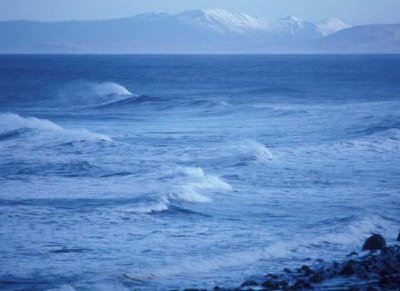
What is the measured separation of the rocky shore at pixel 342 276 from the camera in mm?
9922

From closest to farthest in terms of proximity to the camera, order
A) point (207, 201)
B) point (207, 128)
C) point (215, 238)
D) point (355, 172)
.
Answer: point (215, 238)
point (207, 201)
point (355, 172)
point (207, 128)

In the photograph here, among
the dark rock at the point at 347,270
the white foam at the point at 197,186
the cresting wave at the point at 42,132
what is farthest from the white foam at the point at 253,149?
the dark rock at the point at 347,270

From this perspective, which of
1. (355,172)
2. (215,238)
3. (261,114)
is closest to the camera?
(215,238)

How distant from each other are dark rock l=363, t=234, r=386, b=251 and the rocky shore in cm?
48

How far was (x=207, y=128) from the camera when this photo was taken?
32719 millimetres

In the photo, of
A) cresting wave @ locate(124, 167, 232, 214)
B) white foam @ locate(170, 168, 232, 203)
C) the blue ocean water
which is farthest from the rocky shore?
white foam @ locate(170, 168, 232, 203)

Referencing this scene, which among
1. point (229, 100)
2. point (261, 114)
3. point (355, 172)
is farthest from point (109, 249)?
point (229, 100)

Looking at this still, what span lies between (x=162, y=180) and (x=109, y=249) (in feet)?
21.3

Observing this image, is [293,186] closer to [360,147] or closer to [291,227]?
[291,227]

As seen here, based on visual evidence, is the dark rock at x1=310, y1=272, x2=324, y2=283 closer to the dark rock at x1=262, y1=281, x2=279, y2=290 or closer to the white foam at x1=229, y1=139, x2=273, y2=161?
the dark rock at x1=262, y1=281, x2=279, y2=290

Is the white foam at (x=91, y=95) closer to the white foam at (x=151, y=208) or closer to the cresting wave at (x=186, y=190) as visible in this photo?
the cresting wave at (x=186, y=190)

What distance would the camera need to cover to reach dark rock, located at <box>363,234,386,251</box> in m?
12.4

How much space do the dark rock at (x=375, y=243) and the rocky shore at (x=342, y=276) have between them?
0.48 metres

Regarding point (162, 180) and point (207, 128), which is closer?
point (162, 180)
